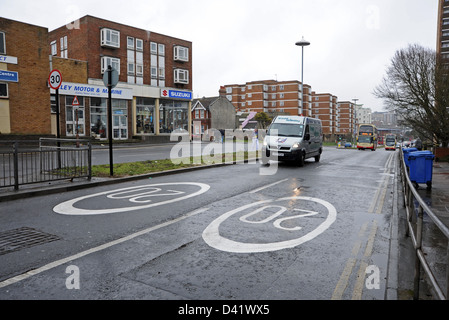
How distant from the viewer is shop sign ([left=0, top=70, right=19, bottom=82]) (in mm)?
26648

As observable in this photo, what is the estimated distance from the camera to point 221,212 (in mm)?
7023

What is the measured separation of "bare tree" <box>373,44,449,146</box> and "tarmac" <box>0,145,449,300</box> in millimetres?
16639

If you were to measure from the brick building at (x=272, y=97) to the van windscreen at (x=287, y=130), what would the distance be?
275 ft

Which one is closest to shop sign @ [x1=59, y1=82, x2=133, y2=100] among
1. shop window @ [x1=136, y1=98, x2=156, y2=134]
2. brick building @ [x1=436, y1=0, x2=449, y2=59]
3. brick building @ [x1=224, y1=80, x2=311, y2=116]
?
shop window @ [x1=136, y1=98, x2=156, y2=134]

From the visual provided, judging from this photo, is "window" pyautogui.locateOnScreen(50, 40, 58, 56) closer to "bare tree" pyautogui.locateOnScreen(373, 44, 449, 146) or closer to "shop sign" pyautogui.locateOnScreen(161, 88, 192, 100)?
"shop sign" pyautogui.locateOnScreen(161, 88, 192, 100)

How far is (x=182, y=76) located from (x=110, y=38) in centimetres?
1042

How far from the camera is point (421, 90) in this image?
28.8m

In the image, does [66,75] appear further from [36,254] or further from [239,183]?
[36,254]

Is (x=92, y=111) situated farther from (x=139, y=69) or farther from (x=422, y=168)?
(x=422, y=168)

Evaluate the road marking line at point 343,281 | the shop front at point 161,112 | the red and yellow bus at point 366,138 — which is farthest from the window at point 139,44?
the road marking line at point 343,281

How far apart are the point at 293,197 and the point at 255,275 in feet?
16.4

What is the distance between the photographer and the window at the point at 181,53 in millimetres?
43031

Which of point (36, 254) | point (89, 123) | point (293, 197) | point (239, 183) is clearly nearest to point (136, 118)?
point (89, 123)
